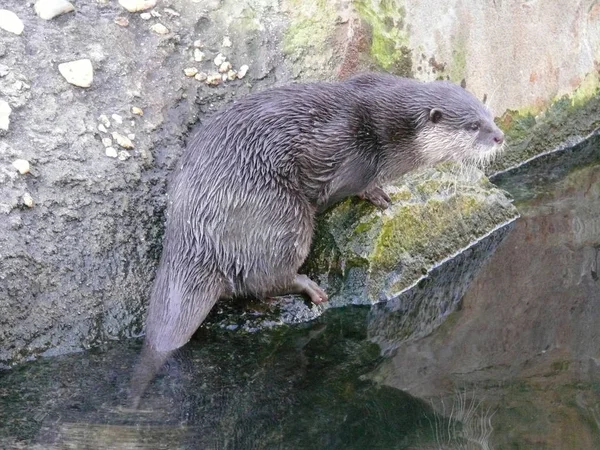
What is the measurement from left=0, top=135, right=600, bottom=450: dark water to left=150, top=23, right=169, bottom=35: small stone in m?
1.06

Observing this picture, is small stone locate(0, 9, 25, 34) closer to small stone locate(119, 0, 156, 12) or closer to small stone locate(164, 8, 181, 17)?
small stone locate(119, 0, 156, 12)

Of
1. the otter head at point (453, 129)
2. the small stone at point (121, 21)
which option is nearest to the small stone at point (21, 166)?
the small stone at point (121, 21)

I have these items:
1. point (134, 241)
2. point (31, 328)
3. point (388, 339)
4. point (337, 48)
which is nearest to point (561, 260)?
point (388, 339)

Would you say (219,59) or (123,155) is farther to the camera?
(219,59)

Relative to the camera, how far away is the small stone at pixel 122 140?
292 cm

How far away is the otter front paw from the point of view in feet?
10.5

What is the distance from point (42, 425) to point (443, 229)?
5.44ft

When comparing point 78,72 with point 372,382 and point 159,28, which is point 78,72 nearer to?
point 159,28

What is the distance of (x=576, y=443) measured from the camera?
2270 millimetres

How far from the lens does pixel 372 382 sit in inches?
105

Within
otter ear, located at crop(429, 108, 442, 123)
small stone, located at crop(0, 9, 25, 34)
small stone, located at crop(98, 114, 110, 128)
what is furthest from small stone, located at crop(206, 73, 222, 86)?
otter ear, located at crop(429, 108, 442, 123)

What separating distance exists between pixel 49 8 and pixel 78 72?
265 mm

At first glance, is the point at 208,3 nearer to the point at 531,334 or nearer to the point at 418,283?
the point at 418,283

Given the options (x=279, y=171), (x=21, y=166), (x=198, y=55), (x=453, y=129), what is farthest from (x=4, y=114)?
(x=453, y=129)
